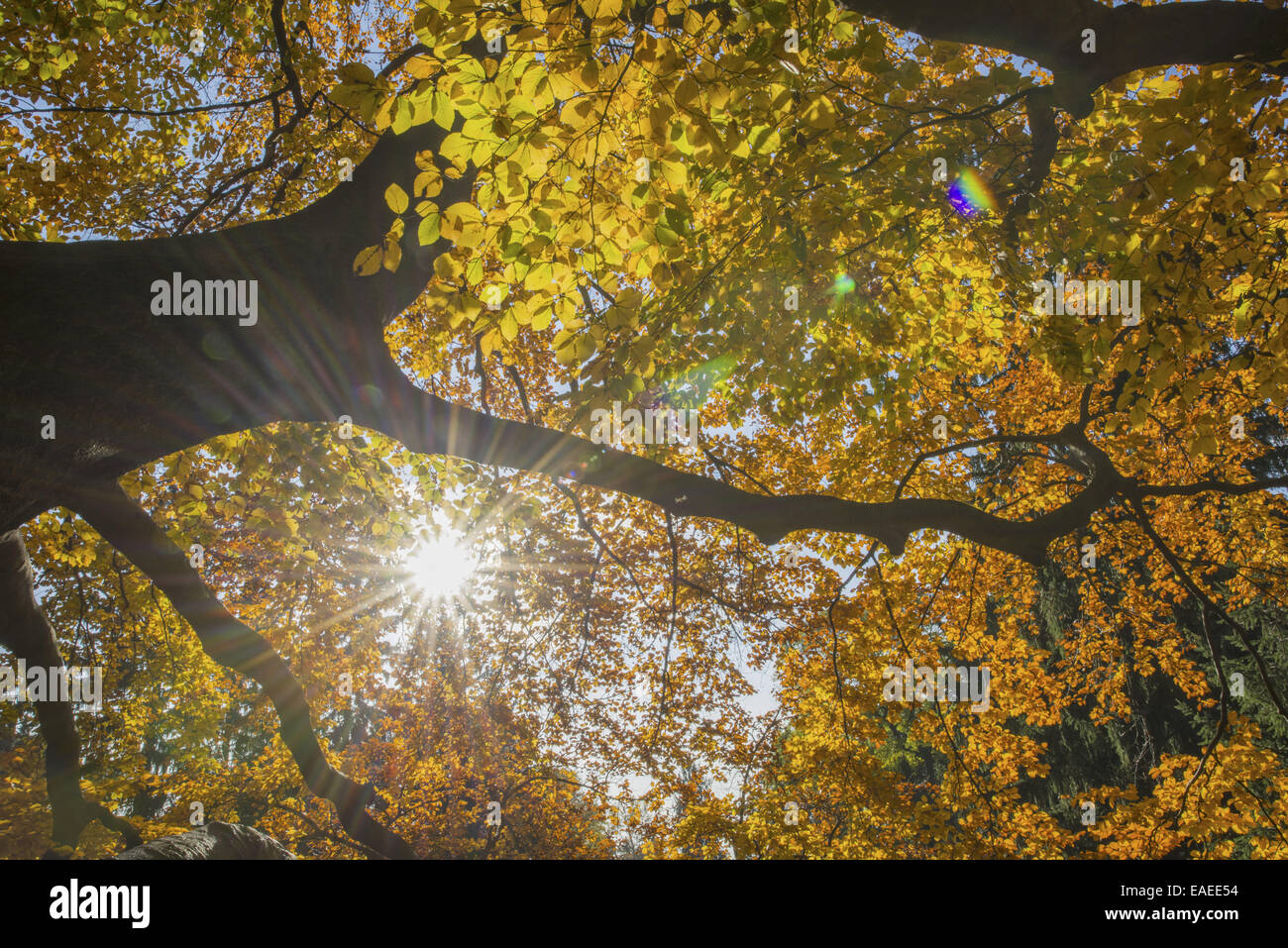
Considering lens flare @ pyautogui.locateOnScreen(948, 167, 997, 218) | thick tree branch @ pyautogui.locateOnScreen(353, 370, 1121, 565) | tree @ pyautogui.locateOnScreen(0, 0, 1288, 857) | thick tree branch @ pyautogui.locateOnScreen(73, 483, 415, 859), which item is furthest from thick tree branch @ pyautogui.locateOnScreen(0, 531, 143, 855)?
lens flare @ pyautogui.locateOnScreen(948, 167, 997, 218)

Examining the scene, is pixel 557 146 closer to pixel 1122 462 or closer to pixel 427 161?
pixel 427 161

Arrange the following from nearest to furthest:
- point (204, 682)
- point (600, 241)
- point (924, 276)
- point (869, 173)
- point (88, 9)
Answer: point (600, 241), point (869, 173), point (88, 9), point (924, 276), point (204, 682)

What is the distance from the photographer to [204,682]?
11.1 m

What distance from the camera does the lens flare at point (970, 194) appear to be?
4430mm

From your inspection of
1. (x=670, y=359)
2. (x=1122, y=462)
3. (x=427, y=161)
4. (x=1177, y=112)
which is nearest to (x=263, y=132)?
(x=670, y=359)

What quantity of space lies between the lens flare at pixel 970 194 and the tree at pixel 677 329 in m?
0.03

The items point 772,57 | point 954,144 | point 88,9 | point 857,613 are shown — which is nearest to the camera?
point 772,57

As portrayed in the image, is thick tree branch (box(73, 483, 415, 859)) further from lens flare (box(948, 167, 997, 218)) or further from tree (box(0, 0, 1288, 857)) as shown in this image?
lens flare (box(948, 167, 997, 218))

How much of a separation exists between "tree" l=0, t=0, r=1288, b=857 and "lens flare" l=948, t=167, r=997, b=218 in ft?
0.11

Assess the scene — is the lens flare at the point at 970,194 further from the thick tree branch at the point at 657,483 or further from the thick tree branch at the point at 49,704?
the thick tree branch at the point at 49,704

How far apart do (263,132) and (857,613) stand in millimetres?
10965

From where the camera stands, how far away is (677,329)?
5430 mm

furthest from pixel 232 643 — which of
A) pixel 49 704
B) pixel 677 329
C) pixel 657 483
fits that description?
pixel 677 329

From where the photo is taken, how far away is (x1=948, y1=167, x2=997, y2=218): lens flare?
14.5 feet
